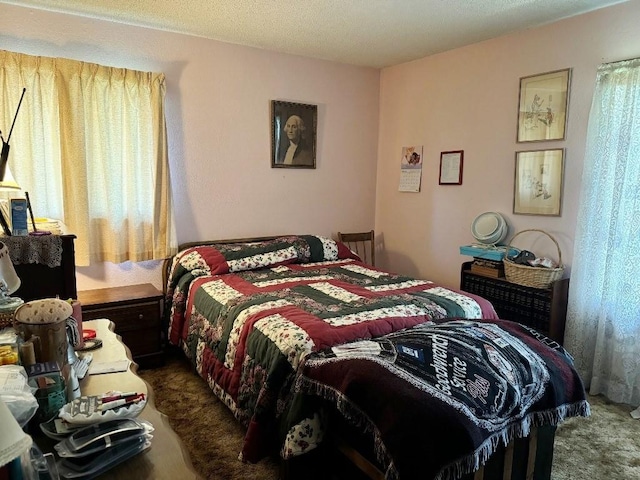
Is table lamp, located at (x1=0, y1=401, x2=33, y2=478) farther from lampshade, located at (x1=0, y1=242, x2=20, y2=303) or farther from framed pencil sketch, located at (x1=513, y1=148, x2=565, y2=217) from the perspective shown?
framed pencil sketch, located at (x1=513, y1=148, x2=565, y2=217)

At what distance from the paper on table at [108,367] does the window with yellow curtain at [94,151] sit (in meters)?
1.81

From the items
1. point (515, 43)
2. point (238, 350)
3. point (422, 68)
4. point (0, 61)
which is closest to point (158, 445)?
point (238, 350)

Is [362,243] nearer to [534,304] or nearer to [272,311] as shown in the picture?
[534,304]

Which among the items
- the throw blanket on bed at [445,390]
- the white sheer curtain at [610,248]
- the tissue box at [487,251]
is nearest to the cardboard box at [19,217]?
the throw blanket on bed at [445,390]

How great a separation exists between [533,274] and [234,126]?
2508 mm

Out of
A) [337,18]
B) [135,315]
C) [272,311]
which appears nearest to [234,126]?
[337,18]

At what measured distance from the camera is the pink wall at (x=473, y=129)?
9.16ft

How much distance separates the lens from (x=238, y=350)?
2213 mm

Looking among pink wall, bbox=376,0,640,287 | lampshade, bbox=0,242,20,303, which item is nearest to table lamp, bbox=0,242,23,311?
lampshade, bbox=0,242,20,303

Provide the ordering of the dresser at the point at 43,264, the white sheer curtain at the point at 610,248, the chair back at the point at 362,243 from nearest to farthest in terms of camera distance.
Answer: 1. the dresser at the point at 43,264
2. the white sheer curtain at the point at 610,248
3. the chair back at the point at 362,243

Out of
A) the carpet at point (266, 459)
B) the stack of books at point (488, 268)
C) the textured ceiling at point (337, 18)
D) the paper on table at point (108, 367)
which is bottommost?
the carpet at point (266, 459)

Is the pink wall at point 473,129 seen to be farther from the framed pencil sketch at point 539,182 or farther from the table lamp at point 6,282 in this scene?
the table lamp at point 6,282

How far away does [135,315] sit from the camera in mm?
2936

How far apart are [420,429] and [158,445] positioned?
0.77 meters
